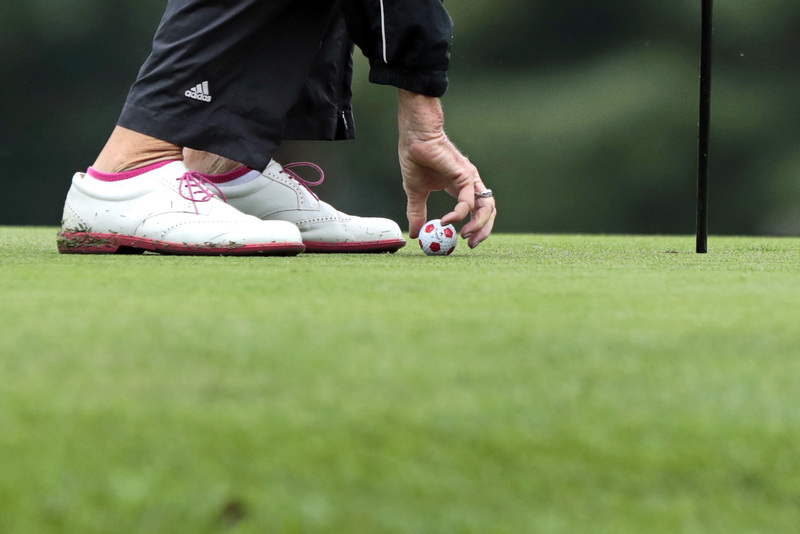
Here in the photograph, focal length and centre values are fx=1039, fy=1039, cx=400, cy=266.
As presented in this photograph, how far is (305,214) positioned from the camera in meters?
2.08

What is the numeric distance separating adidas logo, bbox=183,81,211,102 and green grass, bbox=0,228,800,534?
1044mm

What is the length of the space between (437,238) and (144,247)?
0.55 m

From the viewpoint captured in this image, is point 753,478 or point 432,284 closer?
point 753,478

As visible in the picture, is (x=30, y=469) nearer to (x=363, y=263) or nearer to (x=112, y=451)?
(x=112, y=451)

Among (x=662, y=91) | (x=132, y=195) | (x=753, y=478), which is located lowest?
(x=753, y=478)

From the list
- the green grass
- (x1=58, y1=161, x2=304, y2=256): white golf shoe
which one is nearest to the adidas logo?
(x1=58, y1=161, x2=304, y2=256): white golf shoe

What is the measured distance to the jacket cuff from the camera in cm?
188

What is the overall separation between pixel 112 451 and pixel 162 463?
0.03 meters

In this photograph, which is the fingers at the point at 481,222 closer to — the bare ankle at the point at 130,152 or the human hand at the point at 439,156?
the human hand at the point at 439,156

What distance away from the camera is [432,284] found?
117 cm

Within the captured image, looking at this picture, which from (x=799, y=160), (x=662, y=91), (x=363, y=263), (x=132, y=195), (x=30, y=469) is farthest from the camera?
(x=662, y=91)

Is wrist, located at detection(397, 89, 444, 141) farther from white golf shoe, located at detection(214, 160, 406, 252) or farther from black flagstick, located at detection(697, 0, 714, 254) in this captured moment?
black flagstick, located at detection(697, 0, 714, 254)

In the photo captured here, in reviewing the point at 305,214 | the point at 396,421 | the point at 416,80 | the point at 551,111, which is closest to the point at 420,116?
the point at 416,80

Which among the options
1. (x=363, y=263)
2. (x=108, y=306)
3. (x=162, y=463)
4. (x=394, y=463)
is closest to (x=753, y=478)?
(x=394, y=463)
